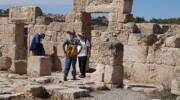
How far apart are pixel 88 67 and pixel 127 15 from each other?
2.58 metres

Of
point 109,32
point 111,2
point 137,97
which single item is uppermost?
point 111,2

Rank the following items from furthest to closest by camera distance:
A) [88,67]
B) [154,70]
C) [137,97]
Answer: [88,67] < [154,70] < [137,97]

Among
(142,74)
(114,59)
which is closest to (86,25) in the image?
(142,74)

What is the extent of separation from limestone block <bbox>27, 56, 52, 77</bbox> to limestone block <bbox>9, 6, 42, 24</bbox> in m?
4.25

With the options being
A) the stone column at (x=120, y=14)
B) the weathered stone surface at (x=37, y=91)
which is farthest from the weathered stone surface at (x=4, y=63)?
the weathered stone surface at (x=37, y=91)

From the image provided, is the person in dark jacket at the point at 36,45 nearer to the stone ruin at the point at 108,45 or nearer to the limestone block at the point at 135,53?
the stone ruin at the point at 108,45

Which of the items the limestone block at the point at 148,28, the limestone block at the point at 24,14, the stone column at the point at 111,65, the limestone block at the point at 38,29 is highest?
the limestone block at the point at 24,14

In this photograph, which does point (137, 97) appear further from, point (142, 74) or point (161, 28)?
point (161, 28)

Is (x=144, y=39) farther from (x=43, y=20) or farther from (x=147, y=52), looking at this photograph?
(x=43, y=20)

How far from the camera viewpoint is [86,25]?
19500 millimetres

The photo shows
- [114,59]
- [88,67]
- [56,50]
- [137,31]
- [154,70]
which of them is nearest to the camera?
[114,59]

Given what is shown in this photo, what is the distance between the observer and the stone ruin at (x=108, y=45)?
14.3 metres

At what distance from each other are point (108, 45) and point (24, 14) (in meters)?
7.94

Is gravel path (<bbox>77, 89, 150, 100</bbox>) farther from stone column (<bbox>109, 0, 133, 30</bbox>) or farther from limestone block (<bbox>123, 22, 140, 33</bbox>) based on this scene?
stone column (<bbox>109, 0, 133, 30</bbox>)
